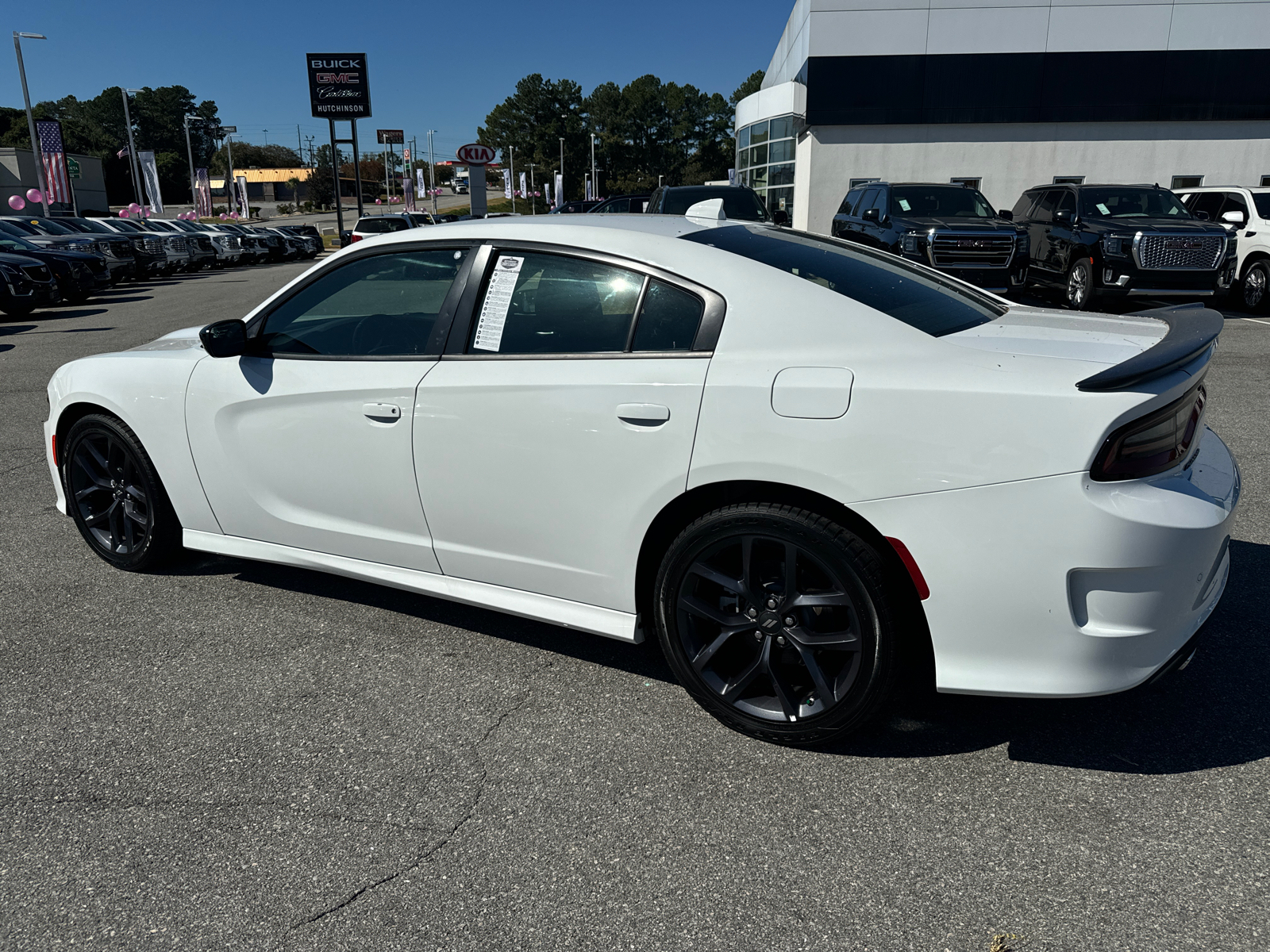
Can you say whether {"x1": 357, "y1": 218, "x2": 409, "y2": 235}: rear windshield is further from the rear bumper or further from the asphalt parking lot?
the rear bumper

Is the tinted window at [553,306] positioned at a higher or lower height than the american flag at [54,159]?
lower

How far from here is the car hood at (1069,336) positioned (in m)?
2.63

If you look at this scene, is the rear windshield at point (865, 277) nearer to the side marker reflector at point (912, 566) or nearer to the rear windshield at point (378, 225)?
the side marker reflector at point (912, 566)

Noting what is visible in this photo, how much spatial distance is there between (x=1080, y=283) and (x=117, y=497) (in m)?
13.0

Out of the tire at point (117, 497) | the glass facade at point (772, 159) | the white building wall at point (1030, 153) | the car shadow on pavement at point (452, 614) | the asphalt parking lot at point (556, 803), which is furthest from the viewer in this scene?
the glass facade at point (772, 159)

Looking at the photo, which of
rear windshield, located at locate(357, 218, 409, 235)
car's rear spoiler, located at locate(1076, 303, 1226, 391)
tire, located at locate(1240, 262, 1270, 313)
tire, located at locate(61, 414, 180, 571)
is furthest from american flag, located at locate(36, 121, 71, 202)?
car's rear spoiler, located at locate(1076, 303, 1226, 391)

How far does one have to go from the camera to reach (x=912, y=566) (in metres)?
2.56

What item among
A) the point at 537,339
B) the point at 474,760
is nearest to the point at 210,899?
the point at 474,760

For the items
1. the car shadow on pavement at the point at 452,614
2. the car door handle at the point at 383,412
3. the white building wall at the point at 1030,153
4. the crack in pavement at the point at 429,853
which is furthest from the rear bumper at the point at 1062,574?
the white building wall at the point at 1030,153

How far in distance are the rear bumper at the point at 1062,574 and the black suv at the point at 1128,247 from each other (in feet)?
38.4

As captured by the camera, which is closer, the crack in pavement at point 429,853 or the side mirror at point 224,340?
the crack in pavement at point 429,853

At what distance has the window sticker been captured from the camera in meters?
3.20

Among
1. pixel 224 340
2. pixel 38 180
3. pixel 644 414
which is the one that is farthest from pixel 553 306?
pixel 38 180

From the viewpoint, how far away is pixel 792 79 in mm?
34500
